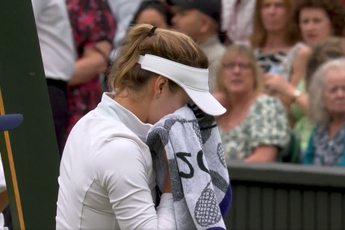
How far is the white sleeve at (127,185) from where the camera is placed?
1.89 metres

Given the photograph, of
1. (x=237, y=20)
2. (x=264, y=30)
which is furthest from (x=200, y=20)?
(x=264, y=30)

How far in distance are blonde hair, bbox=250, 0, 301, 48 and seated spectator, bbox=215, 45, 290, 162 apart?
0.57 feet

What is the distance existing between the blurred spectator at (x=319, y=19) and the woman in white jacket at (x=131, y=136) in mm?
2584

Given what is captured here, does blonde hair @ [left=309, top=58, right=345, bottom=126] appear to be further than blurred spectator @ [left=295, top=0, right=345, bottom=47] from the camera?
No

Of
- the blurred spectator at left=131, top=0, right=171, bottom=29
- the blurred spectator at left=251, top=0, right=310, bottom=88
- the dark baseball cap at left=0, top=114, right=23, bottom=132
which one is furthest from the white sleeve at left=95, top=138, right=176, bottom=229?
the blurred spectator at left=131, top=0, right=171, bottom=29

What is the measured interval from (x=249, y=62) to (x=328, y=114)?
0.58 meters

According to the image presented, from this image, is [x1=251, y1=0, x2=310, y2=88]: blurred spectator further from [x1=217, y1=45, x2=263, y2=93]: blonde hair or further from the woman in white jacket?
the woman in white jacket

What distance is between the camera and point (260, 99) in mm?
4418

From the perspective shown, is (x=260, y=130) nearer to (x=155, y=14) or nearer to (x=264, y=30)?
(x=264, y=30)

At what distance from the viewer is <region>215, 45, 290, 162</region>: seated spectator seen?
4.38 metres

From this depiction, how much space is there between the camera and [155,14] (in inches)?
191

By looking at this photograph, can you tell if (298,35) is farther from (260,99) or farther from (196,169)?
(196,169)

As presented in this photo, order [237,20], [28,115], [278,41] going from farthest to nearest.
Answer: [237,20]
[278,41]
[28,115]

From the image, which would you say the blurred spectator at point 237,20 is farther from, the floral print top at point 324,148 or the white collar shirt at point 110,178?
the white collar shirt at point 110,178
